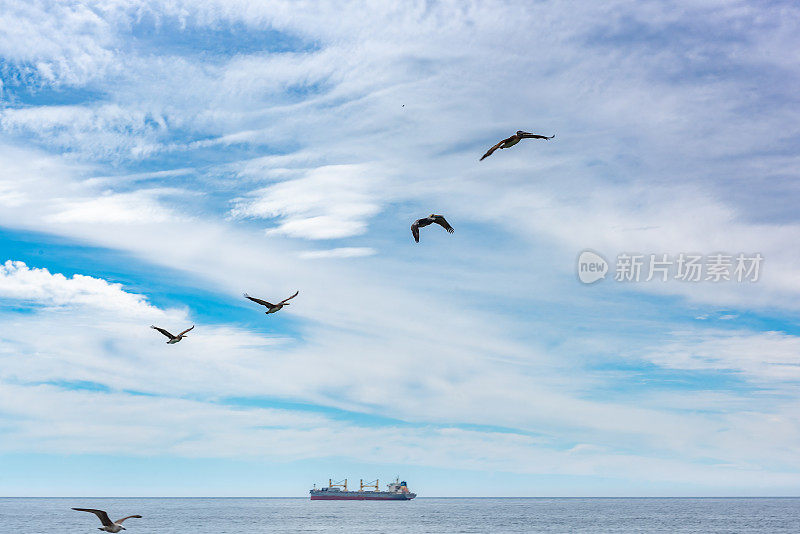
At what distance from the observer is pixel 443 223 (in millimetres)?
30750

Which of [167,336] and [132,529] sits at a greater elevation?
[167,336]

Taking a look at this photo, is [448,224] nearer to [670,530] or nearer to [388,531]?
[388,531]

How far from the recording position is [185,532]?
500ft

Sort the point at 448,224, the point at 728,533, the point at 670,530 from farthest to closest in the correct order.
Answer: the point at 670,530, the point at 728,533, the point at 448,224

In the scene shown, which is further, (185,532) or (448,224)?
(185,532)

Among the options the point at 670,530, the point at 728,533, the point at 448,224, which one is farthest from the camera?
the point at 670,530

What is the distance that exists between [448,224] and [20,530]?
160 m

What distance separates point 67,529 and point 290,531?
47.6 metres

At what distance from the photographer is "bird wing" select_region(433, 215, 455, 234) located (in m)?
30.2

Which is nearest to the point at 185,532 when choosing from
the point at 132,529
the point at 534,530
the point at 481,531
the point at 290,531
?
the point at 132,529

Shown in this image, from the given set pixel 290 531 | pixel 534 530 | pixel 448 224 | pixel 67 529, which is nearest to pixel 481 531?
pixel 534 530

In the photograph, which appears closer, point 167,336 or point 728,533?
point 167,336

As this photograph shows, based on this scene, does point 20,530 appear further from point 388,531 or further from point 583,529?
point 583,529

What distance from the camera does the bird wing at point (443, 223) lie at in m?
30.2
